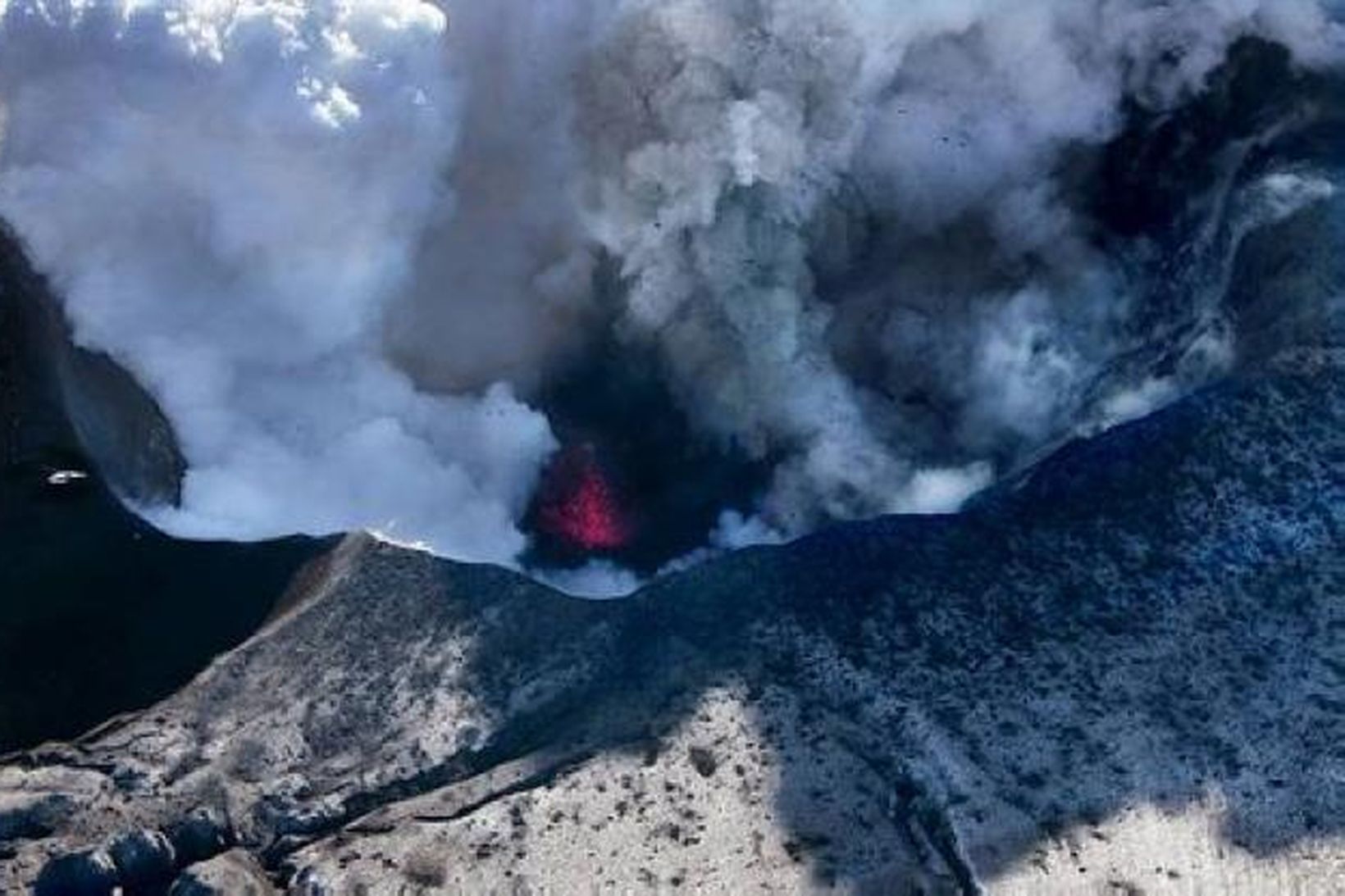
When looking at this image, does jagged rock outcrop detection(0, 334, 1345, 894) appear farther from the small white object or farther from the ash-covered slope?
the small white object

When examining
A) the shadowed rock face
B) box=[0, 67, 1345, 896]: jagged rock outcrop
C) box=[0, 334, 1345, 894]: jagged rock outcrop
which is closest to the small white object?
the shadowed rock face

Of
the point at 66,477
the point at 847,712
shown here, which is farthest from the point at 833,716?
the point at 66,477

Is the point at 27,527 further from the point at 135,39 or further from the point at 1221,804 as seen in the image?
the point at 1221,804

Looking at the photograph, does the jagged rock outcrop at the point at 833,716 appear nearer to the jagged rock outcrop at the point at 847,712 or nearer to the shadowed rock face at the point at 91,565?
the jagged rock outcrop at the point at 847,712

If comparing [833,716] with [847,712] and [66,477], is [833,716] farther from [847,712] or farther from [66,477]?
[66,477]

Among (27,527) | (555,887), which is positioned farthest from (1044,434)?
(27,527)

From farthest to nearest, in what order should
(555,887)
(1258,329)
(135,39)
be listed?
1. (135,39)
2. (1258,329)
3. (555,887)
